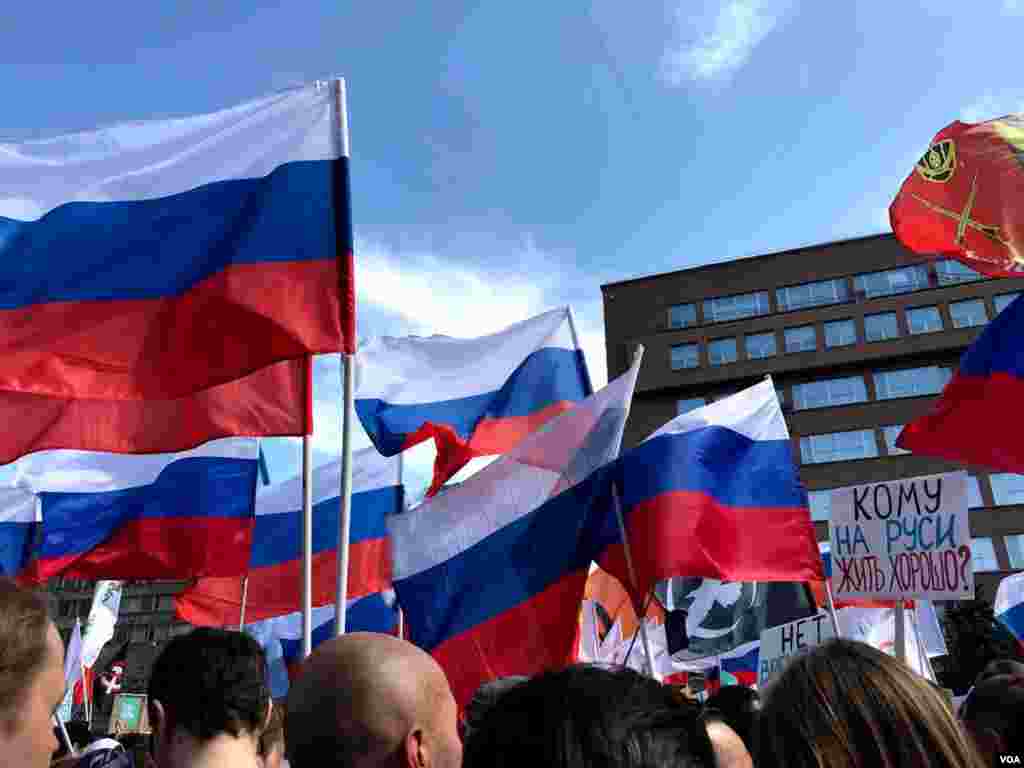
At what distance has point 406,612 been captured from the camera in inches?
231

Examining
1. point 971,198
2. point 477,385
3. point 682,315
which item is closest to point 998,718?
point 971,198

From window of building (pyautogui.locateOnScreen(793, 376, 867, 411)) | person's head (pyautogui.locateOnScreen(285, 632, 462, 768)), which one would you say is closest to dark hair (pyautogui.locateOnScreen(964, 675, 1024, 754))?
person's head (pyautogui.locateOnScreen(285, 632, 462, 768))

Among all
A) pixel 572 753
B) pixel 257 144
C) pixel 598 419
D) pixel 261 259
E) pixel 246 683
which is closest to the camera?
pixel 572 753

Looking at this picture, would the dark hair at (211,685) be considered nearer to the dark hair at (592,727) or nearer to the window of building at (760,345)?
the dark hair at (592,727)

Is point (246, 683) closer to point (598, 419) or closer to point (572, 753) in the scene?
point (572, 753)

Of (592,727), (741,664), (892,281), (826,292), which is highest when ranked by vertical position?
(826,292)

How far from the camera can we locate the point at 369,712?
178 cm

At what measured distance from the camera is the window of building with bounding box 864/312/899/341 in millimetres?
47750

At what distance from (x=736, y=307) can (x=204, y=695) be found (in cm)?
5181

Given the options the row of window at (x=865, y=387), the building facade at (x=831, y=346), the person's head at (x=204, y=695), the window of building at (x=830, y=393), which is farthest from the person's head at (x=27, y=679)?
the window of building at (x=830, y=393)

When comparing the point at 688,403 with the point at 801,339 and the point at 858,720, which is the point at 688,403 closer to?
the point at 801,339

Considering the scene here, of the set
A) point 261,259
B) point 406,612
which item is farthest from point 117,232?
point 406,612

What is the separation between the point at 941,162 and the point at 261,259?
459cm

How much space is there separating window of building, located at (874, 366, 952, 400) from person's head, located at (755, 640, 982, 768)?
48468 millimetres
